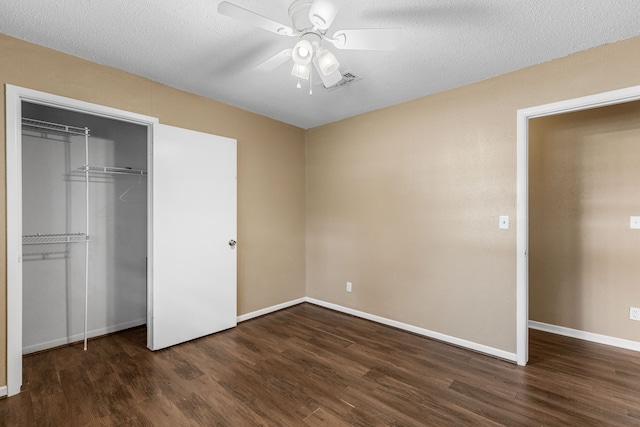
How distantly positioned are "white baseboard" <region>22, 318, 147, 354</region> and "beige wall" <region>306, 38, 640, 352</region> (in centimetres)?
228

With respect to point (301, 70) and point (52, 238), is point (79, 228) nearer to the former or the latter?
point (52, 238)

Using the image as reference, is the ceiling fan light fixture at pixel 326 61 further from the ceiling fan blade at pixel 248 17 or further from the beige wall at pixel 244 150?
the beige wall at pixel 244 150

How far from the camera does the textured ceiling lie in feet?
5.73

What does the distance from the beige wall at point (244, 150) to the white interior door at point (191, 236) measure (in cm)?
22

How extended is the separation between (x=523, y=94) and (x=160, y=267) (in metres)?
3.54

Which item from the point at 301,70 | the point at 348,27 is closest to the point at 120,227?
the point at 301,70

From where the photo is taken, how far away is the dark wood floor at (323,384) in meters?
1.83

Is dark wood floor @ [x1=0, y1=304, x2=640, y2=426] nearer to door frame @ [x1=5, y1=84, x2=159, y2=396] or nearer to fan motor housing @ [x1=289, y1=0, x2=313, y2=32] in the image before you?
door frame @ [x1=5, y1=84, x2=159, y2=396]

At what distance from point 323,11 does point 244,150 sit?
2.30m

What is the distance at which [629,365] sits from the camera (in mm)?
2416

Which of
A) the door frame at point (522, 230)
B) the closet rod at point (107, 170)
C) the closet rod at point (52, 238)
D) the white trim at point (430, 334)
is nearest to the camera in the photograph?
the door frame at point (522, 230)

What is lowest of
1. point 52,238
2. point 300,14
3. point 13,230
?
point 52,238

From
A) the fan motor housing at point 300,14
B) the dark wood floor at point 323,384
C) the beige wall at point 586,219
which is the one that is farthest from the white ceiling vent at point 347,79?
the dark wood floor at point 323,384

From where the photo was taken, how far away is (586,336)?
294cm
